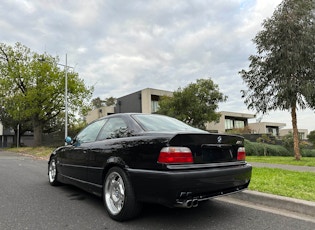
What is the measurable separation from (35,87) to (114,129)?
25561mm

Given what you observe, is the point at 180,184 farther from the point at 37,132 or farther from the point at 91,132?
the point at 37,132

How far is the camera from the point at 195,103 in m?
24.8

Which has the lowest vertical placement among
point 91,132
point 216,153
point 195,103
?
point 216,153

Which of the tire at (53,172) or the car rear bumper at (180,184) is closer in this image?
the car rear bumper at (180,184)

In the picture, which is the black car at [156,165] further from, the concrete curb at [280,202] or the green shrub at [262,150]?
the green shrub at [262,150]

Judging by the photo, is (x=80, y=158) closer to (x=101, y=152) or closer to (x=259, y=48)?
(x=101, y=152)

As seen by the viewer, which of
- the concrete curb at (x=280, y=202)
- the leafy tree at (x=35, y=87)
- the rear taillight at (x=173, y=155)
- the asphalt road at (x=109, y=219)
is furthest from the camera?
the leafy tree at (x=35, y=87)

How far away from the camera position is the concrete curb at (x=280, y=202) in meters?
4.33

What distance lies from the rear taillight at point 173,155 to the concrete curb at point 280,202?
210 centimetres

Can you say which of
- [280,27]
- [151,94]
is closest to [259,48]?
[280,27]

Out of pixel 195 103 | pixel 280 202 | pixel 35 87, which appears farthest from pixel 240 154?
pixel 35 87

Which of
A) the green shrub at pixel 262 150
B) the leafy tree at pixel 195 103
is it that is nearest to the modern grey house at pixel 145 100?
the leafy tree at pixel 195 103

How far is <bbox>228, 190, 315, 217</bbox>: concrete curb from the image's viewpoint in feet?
14.2

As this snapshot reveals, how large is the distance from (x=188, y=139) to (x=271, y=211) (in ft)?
6.62
